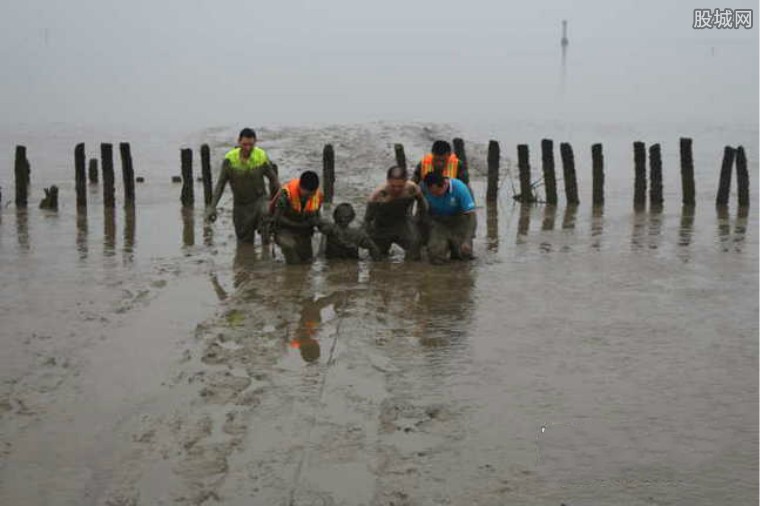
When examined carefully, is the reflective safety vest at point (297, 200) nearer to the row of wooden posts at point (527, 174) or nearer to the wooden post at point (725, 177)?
the row of wooden posts at point (527, 174)

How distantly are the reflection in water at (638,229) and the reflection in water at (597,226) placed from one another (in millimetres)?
462

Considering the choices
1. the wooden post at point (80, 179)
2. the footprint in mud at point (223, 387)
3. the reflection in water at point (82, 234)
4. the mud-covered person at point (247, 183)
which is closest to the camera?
the footprint in mud at point (223, 387)

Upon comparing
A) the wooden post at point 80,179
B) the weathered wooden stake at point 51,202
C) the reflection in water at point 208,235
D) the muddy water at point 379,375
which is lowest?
the muddy water at point 379,375

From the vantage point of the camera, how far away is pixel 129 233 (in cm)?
1491

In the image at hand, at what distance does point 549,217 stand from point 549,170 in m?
1.31

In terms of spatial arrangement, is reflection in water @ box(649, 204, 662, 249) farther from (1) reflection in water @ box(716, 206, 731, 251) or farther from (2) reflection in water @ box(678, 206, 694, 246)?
(1) reflection in water @ box(716, 206, 731, 251)

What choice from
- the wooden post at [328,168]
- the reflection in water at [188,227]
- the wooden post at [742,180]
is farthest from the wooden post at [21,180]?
the wooden post at [742,180]

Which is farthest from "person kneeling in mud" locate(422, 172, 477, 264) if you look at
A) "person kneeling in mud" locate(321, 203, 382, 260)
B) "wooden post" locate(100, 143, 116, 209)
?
"wooden post" locate(100, 143, 116, 209)

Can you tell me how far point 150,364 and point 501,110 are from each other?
3456cm

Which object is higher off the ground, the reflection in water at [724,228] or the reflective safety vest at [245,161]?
the reflective safety vest at [245,161]

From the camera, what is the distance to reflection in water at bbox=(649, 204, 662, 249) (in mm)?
14147

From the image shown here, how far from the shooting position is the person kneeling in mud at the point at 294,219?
12.3 m

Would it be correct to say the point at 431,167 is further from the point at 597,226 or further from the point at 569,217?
the point at 569,217

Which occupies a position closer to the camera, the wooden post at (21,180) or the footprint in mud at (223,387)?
the footprint in mud at (223,387)
